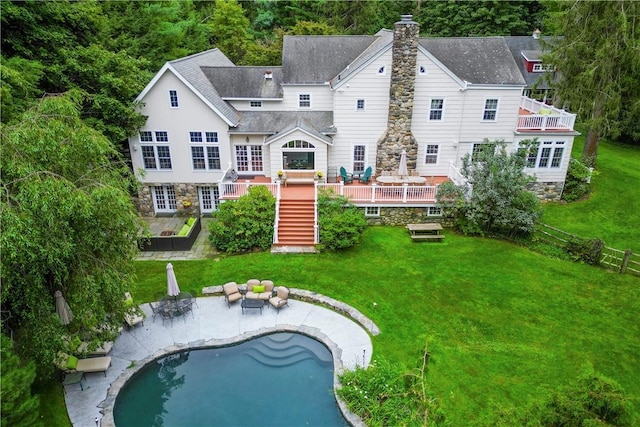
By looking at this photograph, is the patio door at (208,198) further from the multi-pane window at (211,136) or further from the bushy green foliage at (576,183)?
the bushy green foliage at (576,183)

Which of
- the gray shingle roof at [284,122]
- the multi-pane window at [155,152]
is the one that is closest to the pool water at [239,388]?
the gray shingle roof at [284,122]

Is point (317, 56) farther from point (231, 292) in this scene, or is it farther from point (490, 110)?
point (231, 292)

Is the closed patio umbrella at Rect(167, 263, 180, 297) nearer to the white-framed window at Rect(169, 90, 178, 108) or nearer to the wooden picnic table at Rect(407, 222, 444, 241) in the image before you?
the white-framed window at Rect(169, 90, 178, 108)

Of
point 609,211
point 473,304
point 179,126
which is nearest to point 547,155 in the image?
point 609,211

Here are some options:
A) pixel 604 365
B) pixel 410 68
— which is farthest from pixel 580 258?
pixel 410 68

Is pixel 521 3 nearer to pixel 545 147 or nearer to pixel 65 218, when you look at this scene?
pixel 545 147
